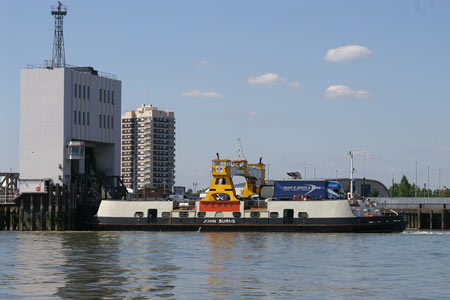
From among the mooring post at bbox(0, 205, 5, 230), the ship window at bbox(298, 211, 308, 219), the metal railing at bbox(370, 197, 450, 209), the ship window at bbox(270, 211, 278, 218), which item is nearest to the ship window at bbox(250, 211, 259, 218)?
the ship window at bbox(270, 211, 278, 218)

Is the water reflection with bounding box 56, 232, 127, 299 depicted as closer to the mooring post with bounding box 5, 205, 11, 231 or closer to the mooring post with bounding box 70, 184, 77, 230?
the mooring post with bounding box 70, 184, 77, 230

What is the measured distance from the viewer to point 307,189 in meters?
80.7

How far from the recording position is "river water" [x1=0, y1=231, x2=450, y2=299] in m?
31.1

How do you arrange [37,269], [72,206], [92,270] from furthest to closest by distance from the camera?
[72,206]
[37,269]
[92,270]

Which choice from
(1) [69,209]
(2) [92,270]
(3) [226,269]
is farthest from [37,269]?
(1) [69,209]

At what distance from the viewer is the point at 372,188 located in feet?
505

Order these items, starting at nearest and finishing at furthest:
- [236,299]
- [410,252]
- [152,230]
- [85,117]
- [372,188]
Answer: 1. [236,299]
2. [410,252]
3. [152,230]
4. [85,117]
5. [372,188]

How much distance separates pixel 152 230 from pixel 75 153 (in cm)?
1078

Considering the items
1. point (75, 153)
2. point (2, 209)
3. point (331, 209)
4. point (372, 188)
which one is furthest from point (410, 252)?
point (372, 188)

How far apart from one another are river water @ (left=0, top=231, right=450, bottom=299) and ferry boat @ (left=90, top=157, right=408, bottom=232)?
1006 centimetres

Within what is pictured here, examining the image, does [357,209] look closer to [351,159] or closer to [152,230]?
[351,159]

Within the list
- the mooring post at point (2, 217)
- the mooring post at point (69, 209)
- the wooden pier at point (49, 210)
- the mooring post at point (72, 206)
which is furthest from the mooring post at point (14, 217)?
the mooring post at point (72, 206)

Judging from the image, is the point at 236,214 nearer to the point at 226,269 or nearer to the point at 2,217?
the point at 2,217

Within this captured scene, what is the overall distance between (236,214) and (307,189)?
7959 mm
